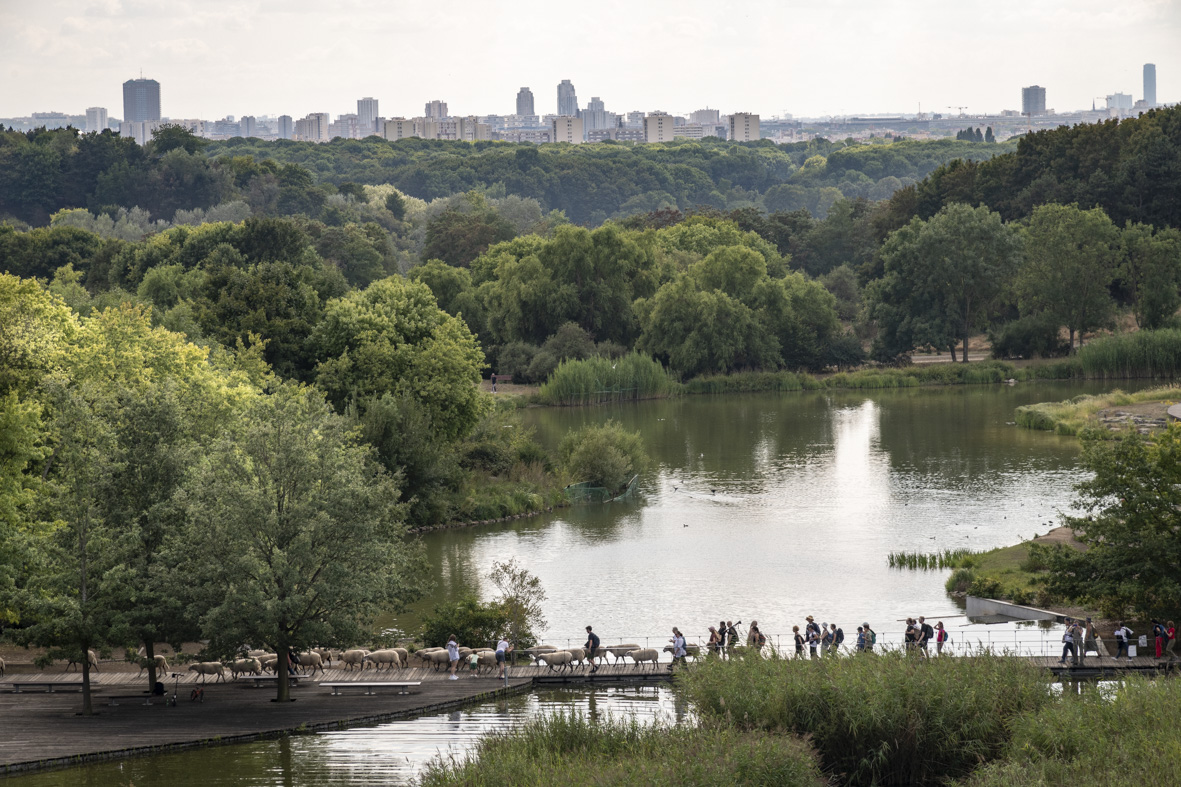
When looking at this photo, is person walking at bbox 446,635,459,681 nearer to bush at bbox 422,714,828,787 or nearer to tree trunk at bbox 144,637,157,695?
tree trunk at bbox 144,637,157,695

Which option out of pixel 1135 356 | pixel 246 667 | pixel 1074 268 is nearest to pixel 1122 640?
pixel 246 667

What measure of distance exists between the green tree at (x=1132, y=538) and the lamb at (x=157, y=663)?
19.5 meters

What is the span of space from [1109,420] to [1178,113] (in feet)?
138

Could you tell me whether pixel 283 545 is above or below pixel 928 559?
above

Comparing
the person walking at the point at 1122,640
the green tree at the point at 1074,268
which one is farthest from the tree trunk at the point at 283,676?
the green tree at the point at 1074,268

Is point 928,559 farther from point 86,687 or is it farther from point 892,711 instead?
point 86,687

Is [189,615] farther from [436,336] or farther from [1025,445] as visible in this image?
[1025,445]

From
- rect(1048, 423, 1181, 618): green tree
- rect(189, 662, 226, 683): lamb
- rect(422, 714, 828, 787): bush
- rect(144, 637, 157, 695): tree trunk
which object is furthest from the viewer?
rect(189, 662, 226, 683): lamb

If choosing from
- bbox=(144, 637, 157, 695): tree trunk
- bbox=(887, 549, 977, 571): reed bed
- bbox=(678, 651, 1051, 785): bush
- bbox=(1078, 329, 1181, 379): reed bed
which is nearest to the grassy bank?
bbox=(1078, 329, 1181, 379): reed bed

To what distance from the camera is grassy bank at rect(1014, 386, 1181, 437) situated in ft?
200

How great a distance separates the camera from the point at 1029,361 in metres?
84.6

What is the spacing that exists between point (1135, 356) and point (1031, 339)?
8.97 meters

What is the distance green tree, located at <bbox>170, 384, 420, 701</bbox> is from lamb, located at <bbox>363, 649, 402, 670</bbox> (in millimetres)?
1460

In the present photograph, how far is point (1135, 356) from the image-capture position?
76.6 m
